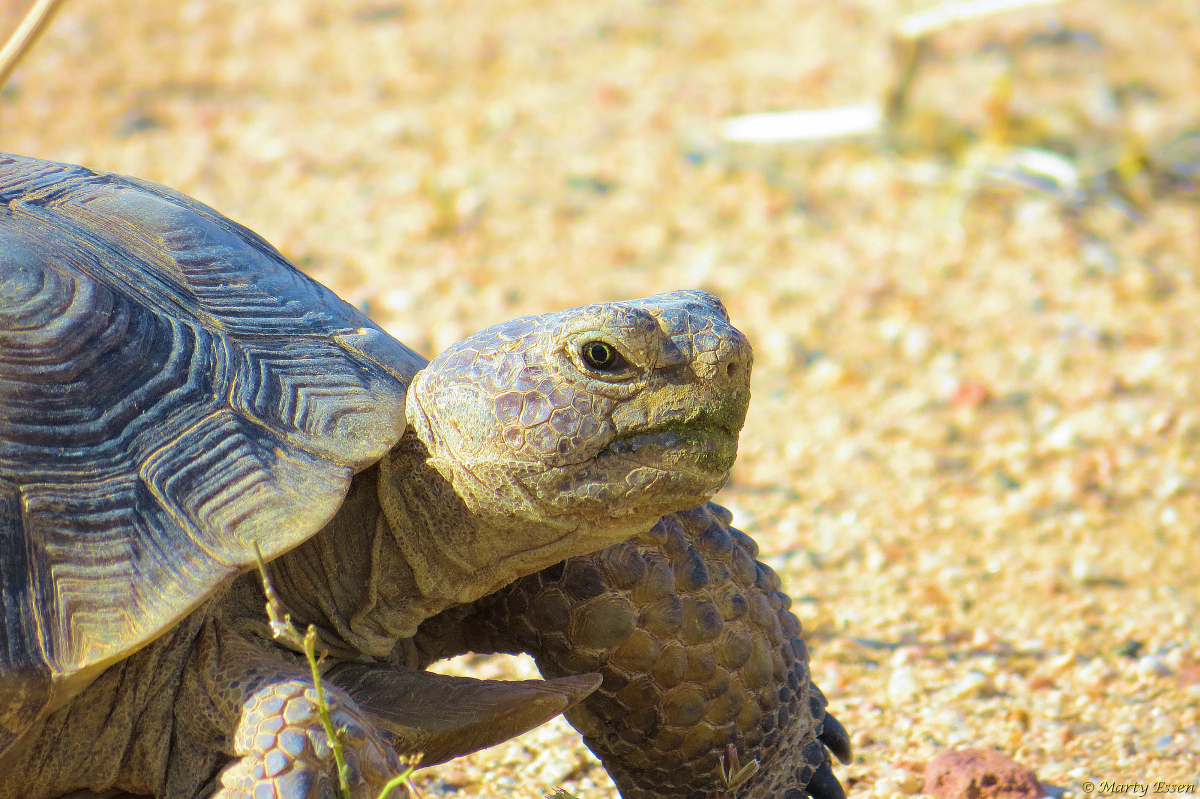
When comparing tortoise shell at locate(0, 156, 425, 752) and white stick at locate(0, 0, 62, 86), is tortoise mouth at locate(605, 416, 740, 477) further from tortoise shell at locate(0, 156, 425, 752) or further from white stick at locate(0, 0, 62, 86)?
white stick at locate(0, 0, 62, 86)

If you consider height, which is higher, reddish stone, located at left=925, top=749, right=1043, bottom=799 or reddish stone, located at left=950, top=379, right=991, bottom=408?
reddish stone, located at left=925, top=749, right=1043, bottom=799

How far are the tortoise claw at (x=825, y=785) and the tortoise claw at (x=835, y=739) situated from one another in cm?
7

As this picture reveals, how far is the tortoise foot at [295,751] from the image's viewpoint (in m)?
1.73

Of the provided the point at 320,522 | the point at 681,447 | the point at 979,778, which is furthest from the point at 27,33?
the point at 979,778

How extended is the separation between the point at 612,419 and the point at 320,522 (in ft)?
1.67

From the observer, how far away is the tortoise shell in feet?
5.80

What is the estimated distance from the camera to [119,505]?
1838 mm

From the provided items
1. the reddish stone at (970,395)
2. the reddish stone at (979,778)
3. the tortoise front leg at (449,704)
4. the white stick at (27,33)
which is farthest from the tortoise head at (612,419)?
the reddish stone at (970,395)

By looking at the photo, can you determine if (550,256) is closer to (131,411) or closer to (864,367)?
(864,367)

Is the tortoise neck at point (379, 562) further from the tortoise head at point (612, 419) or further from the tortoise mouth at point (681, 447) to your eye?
the tortoise mouth at point (681, 447)

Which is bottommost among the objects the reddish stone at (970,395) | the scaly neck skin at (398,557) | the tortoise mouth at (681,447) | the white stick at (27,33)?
the reddish stone at (970,395)

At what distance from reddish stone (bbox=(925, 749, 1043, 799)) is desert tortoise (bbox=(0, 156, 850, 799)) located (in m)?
0.32

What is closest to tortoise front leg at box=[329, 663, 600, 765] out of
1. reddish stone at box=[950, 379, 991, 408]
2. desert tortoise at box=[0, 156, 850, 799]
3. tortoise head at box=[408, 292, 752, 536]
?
desert tortoise at box=[0, 156, 850, 799]

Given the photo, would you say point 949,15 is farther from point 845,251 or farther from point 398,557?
point 398,557
